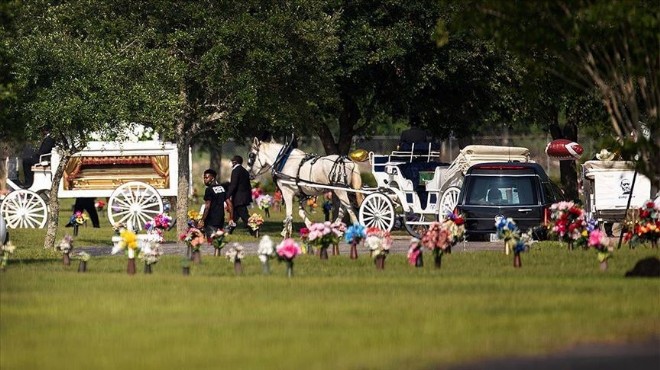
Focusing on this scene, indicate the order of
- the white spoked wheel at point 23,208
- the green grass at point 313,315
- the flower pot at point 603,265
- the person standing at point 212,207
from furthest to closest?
the white spoked wheel at point 23,208 → the person standing at point 212,207 → the flower pot at point 603,265 → the green grass at point 313,315

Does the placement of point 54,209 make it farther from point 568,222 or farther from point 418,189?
point 568,222

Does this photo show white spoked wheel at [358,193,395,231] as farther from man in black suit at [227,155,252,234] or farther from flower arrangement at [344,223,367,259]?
flower arrangement at [344,223,367,259]

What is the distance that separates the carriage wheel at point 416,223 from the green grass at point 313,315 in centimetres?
1241

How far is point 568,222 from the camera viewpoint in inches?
1074

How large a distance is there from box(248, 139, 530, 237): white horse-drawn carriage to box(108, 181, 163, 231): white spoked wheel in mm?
2729

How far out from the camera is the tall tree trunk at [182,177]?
39.0 m

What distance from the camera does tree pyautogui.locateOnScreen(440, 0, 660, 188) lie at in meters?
20.7

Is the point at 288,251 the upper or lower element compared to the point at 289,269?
upper

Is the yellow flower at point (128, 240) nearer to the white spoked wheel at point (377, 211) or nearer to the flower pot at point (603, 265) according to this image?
the flower pot at point (603, 265)

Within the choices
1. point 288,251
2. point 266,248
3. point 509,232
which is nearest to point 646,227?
point 509,232

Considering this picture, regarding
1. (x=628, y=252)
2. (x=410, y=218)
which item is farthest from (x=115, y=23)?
(x=628, y=252)

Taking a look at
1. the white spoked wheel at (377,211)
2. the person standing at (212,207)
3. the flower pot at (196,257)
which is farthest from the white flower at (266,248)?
the white spoked wheel at (377,211)

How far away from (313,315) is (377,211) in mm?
21376

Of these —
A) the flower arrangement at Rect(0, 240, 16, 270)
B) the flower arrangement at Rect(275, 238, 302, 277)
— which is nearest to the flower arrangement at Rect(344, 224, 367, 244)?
the flower arrangement at Rect(275, 238, 302, 277)
